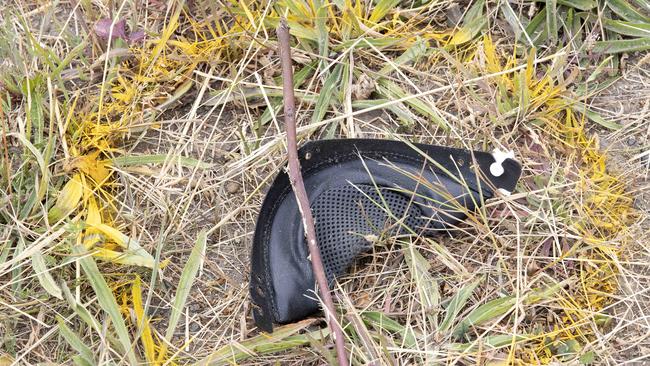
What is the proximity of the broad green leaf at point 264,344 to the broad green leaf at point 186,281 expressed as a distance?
0.11 m

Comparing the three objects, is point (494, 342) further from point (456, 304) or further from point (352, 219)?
point (352, 219)

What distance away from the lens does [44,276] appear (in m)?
1.72

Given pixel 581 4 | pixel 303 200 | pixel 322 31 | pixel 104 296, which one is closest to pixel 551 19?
pixel 581 4

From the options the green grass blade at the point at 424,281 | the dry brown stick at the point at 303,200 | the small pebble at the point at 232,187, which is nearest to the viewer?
the dry brown stick at the point at 303,200

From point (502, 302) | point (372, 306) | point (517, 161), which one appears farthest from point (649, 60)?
point (372, 306)

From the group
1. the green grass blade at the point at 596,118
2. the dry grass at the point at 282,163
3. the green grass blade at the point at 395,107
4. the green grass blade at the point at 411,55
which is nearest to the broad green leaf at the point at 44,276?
the dry grass at the point at 282,163

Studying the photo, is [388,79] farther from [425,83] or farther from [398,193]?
[398,193]

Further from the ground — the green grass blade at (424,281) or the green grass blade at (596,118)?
the green grass blade at (596,118)

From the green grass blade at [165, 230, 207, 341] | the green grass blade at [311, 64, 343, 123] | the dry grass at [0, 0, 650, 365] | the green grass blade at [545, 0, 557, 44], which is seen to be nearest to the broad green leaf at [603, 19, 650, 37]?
the dry grass at [0, 0, 650, 365]

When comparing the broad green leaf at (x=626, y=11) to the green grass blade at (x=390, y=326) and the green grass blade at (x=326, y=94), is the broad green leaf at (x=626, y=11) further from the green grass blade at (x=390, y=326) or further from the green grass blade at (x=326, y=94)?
the green grass blade at (x=390, y=326)

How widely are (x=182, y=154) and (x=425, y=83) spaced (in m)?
0.61

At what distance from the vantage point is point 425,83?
1.94 meters

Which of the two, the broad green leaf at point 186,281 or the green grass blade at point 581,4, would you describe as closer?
the broad green leaf at point 186,281

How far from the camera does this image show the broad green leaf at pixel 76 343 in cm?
165
